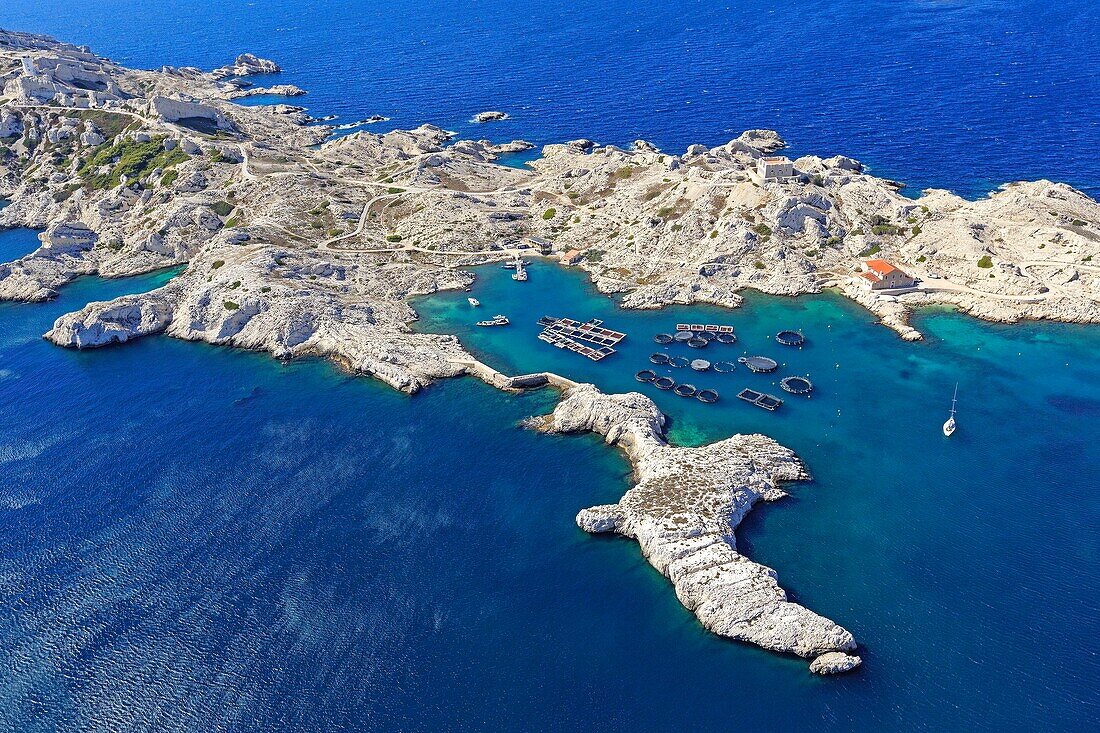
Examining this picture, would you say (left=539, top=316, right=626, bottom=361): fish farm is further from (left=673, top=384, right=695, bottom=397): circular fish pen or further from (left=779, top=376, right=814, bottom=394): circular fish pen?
(left=779, top=376, right=814, bottom=394): circular fish pen

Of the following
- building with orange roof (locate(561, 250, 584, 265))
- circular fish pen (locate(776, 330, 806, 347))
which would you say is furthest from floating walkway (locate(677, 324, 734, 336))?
building with orange roof (locate(561, 250, 584, 265))

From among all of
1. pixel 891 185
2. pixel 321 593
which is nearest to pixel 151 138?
pixel 321 593

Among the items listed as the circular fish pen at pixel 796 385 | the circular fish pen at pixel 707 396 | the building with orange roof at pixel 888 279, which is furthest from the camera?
the building with orange roof at pixel 888 279

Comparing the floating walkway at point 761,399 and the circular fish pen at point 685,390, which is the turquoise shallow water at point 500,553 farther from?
the circular fish pen at point 685,390

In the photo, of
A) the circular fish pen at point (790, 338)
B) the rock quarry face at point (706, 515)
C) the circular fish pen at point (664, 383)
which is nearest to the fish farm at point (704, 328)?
the circular fish pen at point (790, 338)

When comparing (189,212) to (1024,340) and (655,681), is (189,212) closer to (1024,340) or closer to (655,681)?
(655,681)

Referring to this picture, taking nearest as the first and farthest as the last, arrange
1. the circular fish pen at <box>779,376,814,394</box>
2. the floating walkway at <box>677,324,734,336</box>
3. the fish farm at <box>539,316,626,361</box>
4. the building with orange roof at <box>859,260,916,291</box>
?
the circular fish pen at <box>779,376,814,394</box> → the fish farm at <box>539,316,626,361</box> → the floating walkway at <box>677,324,734,336</box> → the building with orange roof at <box>859,260,916,291</box>
